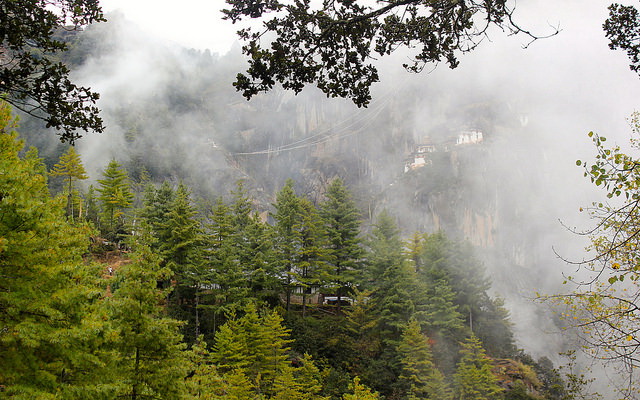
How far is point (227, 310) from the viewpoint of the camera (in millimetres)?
20125

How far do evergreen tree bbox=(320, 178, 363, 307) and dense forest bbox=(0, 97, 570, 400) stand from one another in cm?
11

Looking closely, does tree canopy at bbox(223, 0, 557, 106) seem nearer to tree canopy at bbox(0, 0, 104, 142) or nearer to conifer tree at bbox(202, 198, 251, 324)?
tree canopy at bbox(0, 0, 104, 142)

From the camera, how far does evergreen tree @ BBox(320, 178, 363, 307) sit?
27109 millimetres

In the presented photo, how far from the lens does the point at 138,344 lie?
8.18m

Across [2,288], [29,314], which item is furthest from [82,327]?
[2,288]

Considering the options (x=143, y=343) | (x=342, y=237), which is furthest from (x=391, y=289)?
(x=143, y=343)

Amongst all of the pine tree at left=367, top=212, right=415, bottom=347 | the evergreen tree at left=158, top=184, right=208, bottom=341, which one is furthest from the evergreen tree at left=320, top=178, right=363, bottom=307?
the evergreen tree at left=158, top=184, right=208, bottom=341

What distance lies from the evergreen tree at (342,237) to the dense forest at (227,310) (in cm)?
11

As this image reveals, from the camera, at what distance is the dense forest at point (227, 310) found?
283 inches

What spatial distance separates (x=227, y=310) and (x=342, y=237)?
10.9 m

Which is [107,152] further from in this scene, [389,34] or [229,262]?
[389,34]

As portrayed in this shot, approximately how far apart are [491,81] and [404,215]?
23876 mm

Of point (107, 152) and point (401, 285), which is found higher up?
point (107, 152)

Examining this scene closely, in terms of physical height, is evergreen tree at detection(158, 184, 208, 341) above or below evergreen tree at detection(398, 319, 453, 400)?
above
